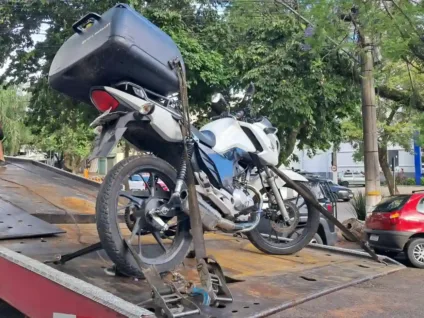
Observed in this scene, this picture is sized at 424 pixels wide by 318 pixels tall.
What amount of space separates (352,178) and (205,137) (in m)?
36.3

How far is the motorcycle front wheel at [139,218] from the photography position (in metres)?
3.06

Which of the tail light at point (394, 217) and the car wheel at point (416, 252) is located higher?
the tail light at point (394, 217)

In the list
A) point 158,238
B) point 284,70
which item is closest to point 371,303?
point 158,238

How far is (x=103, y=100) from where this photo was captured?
3379mm

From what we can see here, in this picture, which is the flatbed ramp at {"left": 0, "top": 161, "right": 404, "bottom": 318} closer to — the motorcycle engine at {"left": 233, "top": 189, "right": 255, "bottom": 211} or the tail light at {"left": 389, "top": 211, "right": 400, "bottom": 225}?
the motorcycle engine at {"left": 233, "top": 189, "right": 255, "bottom": 211}

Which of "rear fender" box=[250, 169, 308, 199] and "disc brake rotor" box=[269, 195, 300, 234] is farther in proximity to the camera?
"disc brake rotor" box=[269, 195, 300, 234]

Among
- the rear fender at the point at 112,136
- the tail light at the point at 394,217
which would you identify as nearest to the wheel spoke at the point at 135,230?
the rear fender at the point at 112,136

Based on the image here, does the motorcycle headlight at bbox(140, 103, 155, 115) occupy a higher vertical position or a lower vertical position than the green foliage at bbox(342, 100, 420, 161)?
lower

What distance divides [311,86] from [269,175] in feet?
26.5

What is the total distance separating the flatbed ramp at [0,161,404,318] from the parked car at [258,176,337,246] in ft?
0.86

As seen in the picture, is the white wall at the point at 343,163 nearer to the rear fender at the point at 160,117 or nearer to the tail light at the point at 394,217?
the tail light at the point at 394,217

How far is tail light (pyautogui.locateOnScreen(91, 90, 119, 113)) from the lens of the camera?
3.32 metres

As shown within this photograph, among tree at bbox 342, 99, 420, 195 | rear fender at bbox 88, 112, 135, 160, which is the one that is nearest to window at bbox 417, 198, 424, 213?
rear fender at bbox 88, 112, 135, 160

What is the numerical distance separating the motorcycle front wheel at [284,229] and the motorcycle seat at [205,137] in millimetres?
803
